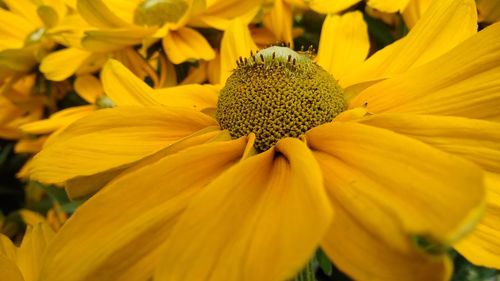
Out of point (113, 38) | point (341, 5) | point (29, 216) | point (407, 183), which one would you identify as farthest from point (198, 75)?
point (407, 183)

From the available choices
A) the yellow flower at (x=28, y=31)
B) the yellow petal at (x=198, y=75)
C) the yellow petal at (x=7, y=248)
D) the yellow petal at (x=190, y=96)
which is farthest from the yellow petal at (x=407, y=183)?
the yellow flower at (x=28, y=31)

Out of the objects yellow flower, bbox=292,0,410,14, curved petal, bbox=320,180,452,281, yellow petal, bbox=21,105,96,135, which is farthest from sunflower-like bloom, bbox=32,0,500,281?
yellow petal, bbox=21,105,96,135

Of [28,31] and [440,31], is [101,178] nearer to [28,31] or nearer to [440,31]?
[440,31]

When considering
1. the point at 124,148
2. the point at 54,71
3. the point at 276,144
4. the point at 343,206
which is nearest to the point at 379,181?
the point at 343,206

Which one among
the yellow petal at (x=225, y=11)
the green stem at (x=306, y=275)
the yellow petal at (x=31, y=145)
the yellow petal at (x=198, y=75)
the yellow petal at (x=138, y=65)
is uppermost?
the yellow petal at (x=225, y=11)

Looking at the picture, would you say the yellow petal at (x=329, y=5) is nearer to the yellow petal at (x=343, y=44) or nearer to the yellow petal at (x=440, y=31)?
the yellow petal at (x=343, y=44)

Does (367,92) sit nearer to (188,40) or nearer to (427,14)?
(427,14)

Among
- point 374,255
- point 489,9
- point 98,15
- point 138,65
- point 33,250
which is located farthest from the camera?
point 138,65
